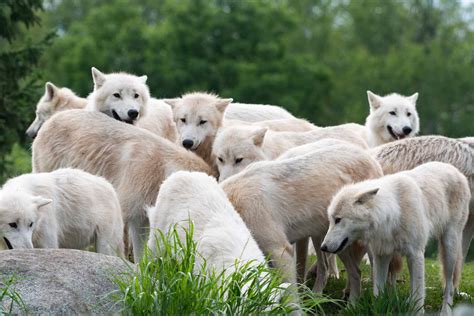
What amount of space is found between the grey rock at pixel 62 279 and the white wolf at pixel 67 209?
0.98 meters

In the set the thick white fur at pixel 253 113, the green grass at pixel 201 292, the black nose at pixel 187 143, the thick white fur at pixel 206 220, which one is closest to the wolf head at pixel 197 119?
the black nose at pixel 187 143

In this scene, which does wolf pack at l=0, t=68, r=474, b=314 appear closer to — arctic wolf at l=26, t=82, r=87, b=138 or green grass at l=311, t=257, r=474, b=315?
green grass at l=311, t=257, r=474, b=315

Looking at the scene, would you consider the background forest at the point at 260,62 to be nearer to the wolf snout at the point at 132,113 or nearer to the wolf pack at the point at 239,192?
the wolf snout at the point at 132,113

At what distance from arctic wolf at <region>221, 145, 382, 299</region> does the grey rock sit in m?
1.63

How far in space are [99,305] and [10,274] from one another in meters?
0.76

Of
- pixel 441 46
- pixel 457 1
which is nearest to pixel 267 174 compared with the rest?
pixel 441 46

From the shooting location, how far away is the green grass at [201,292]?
322 inches

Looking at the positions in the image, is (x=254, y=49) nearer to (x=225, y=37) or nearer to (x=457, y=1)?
(x=225, y=37)

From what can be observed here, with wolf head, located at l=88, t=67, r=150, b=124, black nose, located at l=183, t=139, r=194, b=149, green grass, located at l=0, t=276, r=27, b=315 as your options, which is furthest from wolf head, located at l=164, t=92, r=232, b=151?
green grass, located at l=0, t=276, r=27, b=315

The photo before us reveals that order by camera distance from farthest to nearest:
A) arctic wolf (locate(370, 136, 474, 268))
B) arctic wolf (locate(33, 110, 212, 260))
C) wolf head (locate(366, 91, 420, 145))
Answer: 1. wolf head (locate(366, 91, 420, 145))
2. arctic wolf (locate(370, 136, 474, 268))
3. arctic wolf (locate(33, 110, 212, 260))

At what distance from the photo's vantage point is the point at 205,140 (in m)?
12.1

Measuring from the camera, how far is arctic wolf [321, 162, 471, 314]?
978 centimetres

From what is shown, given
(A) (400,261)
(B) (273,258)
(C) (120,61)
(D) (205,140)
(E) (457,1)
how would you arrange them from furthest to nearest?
1. (E) (457,1)
2. (C) (120,61)
3. (D) (205,140)
4. (A) (400,261)
5. (B) (273,258)

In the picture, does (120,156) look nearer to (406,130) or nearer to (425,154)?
(425,154)
